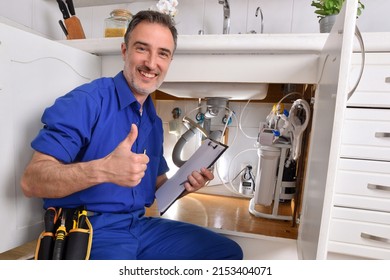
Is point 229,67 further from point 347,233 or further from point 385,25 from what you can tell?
point 385,25

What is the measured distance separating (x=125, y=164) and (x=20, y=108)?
36 centimetres

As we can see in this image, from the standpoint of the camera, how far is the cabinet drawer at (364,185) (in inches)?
28.4

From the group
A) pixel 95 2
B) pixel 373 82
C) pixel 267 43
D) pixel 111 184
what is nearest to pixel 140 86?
pixel 111 184

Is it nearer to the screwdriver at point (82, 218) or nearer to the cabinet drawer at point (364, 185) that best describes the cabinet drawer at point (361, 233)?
the cabinet drawer at point (364, 185)

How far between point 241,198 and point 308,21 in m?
0.98

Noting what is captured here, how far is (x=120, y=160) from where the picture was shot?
1.65 ft

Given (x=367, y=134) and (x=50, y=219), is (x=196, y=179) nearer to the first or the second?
(x=50, y=219)

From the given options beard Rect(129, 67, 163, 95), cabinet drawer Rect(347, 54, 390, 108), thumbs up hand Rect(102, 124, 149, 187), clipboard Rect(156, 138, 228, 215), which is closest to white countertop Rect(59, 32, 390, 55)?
cabinet drawer Rect(347, 54, 390, 108)

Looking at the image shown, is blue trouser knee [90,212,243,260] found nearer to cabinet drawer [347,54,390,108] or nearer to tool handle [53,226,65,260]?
tool handle [53,226,65,260]

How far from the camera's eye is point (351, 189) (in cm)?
74

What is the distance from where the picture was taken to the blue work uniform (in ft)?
1.91

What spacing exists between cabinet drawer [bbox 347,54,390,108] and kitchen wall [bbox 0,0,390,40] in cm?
52

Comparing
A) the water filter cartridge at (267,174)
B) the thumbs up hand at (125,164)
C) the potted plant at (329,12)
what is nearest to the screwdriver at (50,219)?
the thumbs up hand at (125,164)

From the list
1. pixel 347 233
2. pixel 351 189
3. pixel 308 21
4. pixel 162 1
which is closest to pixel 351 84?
pixel 351 189
